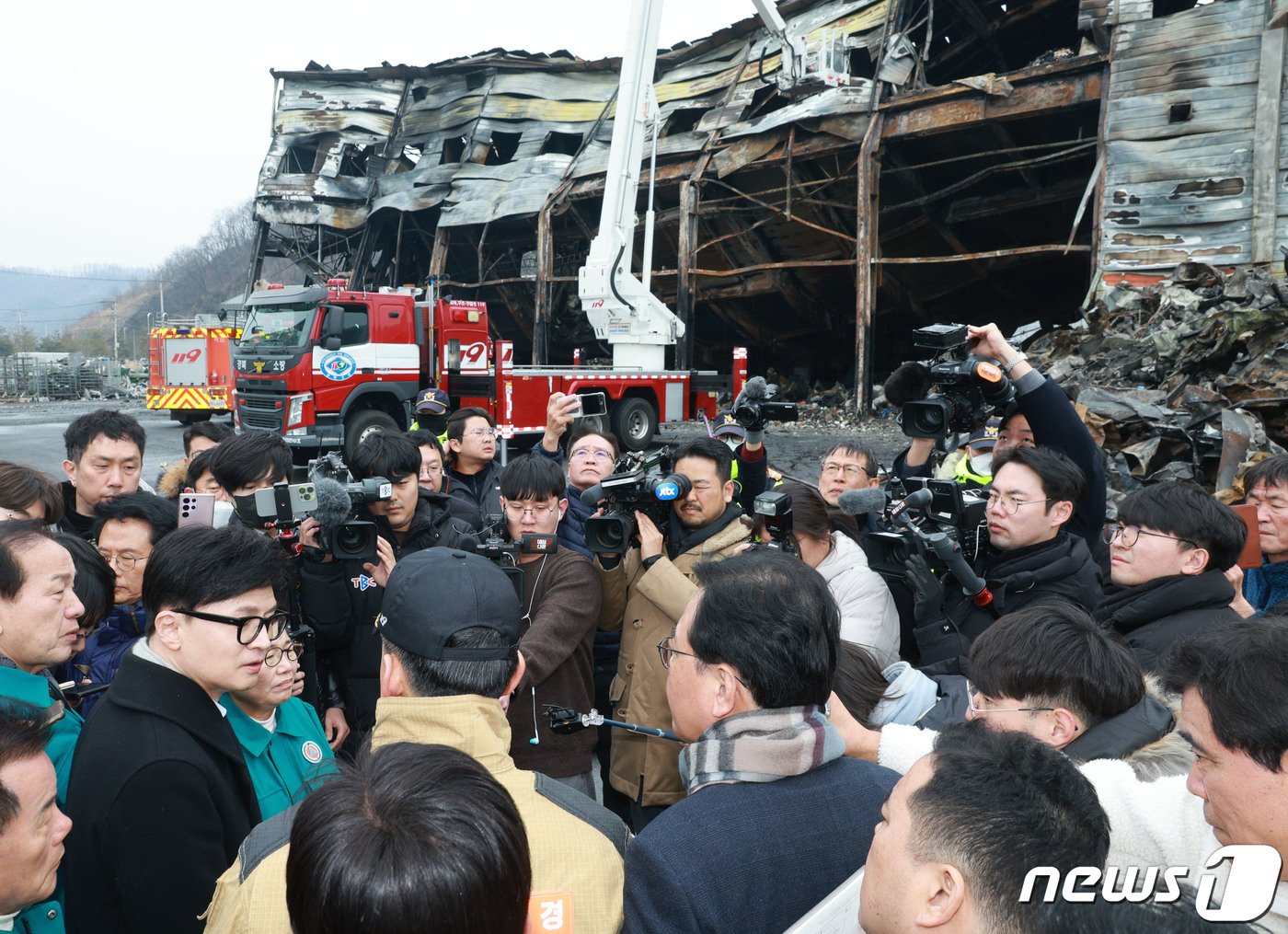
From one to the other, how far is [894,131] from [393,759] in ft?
48.1

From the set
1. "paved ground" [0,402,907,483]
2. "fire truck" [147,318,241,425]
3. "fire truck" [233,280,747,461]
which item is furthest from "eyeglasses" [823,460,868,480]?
"fire truck" [147,318,241,425]

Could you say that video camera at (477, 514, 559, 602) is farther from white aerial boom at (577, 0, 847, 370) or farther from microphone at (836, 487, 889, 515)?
white aerial boom at (577, 0, 847, 370)

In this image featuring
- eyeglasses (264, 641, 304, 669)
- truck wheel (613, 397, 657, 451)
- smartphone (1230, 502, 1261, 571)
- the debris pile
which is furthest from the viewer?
truck wheel (613, 397, 657, 451)

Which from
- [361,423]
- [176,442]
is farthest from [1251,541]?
[176,442]

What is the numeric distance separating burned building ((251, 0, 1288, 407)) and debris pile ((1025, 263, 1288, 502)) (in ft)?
6.38

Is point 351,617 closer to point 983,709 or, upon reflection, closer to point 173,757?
point 173,757

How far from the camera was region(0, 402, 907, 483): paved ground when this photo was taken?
11.4 m

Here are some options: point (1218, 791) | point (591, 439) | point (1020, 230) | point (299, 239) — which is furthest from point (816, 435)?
point (299, 239)

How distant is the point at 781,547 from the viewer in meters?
3.08

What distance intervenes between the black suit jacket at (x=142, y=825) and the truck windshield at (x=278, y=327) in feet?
34.8

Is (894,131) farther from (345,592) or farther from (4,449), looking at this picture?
(4,449)

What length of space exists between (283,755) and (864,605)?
1899 mm

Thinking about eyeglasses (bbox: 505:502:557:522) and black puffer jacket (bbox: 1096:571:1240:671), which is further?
eyeglasses (bbox: 505:502:557:522)

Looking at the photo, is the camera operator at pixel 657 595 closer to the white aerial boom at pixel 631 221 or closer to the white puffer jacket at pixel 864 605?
the white puffer jacket at pixel 864 605
